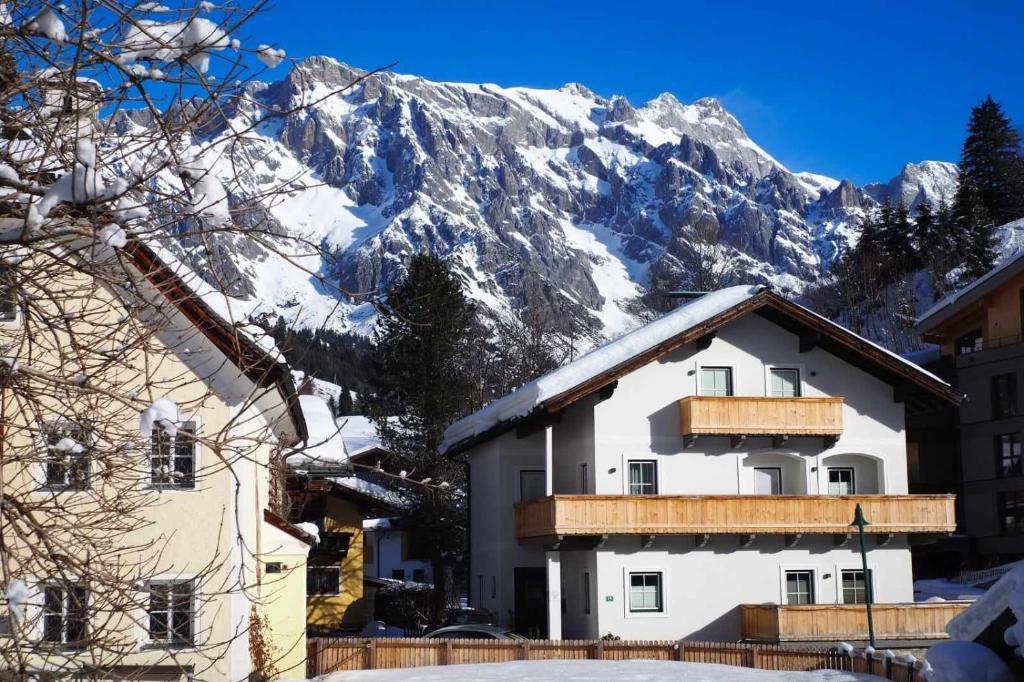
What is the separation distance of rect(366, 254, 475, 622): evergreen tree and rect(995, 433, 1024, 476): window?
802 inches

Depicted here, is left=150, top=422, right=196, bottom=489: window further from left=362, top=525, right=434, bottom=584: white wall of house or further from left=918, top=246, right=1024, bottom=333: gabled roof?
left=362, top=525, right=434, bottom=584: white wall of house

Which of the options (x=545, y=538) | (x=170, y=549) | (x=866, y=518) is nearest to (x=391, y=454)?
(x=545, y=538)

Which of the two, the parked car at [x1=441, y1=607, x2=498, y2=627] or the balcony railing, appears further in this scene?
the balcony railing

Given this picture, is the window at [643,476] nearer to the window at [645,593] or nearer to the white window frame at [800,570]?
the window at [645,593]

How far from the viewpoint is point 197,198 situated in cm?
552

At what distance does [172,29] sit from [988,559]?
154 feet

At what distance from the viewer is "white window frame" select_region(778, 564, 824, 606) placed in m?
33.3

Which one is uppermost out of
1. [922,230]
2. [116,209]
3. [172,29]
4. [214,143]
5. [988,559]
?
[922,230]

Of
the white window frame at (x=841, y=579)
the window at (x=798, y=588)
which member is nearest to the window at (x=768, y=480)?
the window at (x=798, y=588)

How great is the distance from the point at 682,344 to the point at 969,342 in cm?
2316

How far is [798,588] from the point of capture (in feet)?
110

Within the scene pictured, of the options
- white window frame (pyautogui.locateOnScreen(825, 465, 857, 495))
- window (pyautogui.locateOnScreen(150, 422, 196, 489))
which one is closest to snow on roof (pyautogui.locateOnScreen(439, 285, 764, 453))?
white window frame (pyautogui.locateOnScreen(825, 465, 857, 495))

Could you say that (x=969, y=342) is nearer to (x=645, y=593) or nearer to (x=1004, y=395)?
(x=1004, y=395)

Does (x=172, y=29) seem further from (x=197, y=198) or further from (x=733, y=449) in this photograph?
(x=733, y=449)
